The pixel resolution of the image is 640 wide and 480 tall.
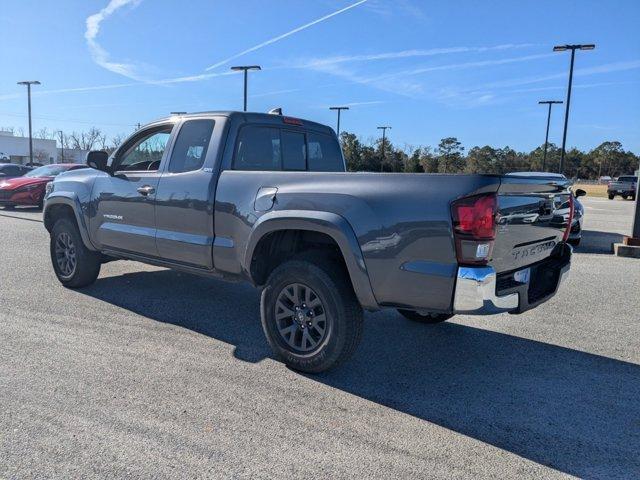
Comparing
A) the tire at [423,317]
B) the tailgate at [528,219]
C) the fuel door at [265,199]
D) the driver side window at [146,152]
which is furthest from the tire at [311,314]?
the driver side window at [146,152]

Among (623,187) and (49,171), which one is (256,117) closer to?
(49,171)

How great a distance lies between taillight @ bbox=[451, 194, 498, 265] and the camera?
3072mm

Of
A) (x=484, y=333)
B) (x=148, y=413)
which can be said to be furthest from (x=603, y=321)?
(x=148, y=413)

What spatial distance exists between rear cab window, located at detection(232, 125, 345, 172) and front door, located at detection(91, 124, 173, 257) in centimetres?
95

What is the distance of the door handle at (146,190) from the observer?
4.95 metres

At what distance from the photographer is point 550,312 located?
5.80 metres

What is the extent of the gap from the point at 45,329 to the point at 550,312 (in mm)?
5337

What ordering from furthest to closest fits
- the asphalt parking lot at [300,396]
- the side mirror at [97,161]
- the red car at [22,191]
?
1. the red car at [22,191]
2. the side mirror at [97,161]
3. the asphalt parking lot at [300,396]

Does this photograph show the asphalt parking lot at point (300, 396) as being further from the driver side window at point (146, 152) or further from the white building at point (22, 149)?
the white building at point (22, 149)

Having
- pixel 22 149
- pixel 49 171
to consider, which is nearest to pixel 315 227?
pixel 49 171

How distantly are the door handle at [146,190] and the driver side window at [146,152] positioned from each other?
0.23 m

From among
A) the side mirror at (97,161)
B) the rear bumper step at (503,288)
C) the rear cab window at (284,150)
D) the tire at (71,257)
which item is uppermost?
the rear cab window at (284,150)

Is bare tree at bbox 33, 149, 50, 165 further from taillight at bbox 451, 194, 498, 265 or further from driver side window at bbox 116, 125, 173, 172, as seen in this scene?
taillight at bbox 451, 194, 498, 265

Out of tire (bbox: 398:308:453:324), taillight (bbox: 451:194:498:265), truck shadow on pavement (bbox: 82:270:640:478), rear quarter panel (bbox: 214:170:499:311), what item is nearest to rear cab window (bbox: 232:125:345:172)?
rear quarter panel (bbox: 214:170:499:311)
